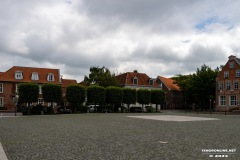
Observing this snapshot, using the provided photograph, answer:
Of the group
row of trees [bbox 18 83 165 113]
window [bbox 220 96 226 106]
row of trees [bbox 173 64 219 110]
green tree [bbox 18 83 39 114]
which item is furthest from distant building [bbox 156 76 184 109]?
green tree [bbox 18 83 39 114]

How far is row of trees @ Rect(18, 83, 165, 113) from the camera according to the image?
4706 centimetres

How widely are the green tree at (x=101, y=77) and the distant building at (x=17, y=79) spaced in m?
8.00

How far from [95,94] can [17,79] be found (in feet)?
66.9

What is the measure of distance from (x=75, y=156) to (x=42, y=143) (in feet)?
11.3

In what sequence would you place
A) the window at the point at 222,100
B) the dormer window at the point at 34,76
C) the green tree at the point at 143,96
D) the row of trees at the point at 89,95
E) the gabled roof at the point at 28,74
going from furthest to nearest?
the window at the point at 222,100
the dormer window at the point at 34,76
the gabled roof at the point at 28,74
the green tree at the point at 143,96
the row of trees at the point at 89,95

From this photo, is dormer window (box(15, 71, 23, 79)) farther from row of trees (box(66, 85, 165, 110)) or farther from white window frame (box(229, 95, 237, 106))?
white window frame (box(229, 95, 237, 106))

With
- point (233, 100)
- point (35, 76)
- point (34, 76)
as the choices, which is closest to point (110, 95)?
point (35, 76)

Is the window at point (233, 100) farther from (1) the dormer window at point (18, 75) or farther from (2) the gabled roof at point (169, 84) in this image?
(1) the dormer window at point (18, 75)

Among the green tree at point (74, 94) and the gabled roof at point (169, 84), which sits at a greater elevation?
the gabled roof at point (169, 84)

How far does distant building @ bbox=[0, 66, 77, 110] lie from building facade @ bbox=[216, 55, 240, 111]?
3920 cm

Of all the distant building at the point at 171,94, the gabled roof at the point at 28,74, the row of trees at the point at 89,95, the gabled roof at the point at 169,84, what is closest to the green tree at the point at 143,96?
the row of trees at the point at 89,95

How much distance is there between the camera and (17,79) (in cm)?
6178

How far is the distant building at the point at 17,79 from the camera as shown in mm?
58706

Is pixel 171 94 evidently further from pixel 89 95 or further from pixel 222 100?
pixel 89 95
